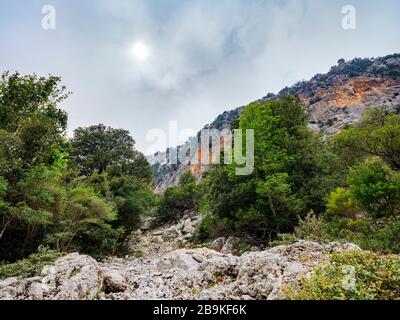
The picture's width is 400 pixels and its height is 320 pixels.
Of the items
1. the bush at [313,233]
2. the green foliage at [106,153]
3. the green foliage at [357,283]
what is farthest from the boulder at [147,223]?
the green foliage at [357,283]

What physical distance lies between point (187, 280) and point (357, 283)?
11.0 ft

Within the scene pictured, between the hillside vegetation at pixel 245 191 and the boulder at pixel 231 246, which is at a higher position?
the hillside vegetation at pixel 245 191

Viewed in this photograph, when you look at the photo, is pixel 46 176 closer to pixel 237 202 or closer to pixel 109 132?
pixel 237 202

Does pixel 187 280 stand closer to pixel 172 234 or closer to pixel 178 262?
pixel 178 262

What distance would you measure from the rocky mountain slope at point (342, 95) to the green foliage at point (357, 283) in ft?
140

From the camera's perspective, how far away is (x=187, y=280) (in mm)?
6055

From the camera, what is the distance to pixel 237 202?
16328 mm

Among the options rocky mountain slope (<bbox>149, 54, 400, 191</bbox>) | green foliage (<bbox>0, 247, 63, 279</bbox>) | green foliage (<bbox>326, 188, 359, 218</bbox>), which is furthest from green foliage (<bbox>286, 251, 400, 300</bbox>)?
rocky mountain slope (<bbox>149, 54, 400, 191</bbox>)

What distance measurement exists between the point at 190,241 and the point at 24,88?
13.6m

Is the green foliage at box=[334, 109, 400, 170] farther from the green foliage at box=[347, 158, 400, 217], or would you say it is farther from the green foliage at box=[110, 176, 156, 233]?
the green foliage at box=[110, 176, 156, 233]

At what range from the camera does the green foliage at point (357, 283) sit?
3568 millimetres

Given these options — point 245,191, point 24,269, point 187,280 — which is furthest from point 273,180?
point 24,269

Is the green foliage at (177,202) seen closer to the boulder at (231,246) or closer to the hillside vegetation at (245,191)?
the hillside vegetation at (245,191)
